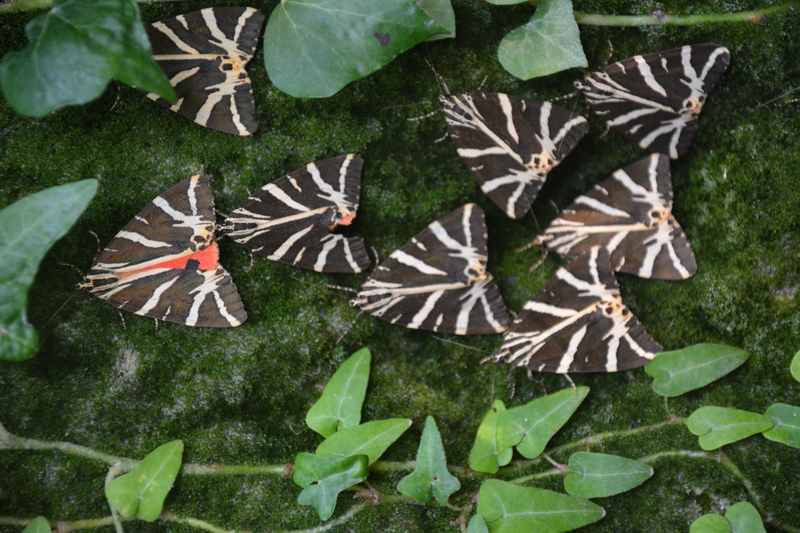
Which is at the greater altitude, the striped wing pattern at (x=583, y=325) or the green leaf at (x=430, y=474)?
the striped wing pattern at (x=583, y=325)

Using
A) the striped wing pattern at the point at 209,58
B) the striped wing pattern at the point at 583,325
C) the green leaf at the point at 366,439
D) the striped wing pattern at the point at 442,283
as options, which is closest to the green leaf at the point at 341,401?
the green leaf at the point at 366,439

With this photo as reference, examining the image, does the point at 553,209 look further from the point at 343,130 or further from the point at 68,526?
the point at 68,526

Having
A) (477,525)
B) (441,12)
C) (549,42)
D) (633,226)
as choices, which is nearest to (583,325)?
(633,226)

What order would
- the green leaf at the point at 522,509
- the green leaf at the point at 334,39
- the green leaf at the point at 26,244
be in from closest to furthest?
1. the green leaf at the point at 26,244
2. the green leaf at the point at 334,39
3. the green leaf at the point at 522,509

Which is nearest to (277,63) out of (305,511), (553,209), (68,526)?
(553,209)

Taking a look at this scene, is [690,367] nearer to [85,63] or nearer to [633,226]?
[633,226]

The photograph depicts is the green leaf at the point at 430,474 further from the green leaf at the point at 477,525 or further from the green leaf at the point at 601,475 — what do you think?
the green leaf at the point at 601,475
